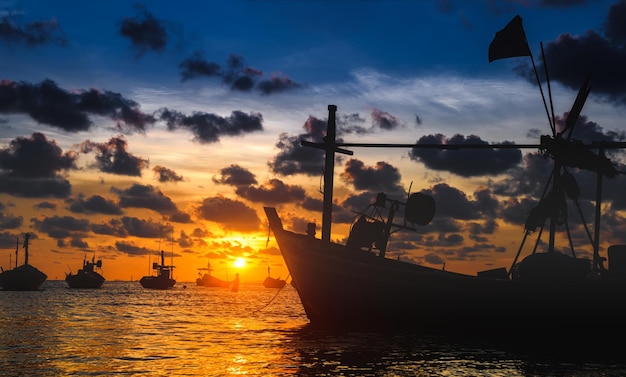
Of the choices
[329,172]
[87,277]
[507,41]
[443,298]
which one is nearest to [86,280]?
[87,277]

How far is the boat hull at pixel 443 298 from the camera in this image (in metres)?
33.5

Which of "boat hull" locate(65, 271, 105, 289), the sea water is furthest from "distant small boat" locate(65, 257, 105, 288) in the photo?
the sea water

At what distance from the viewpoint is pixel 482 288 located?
1331 inches

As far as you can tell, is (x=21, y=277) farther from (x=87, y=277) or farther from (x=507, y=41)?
(x=507, y=41)

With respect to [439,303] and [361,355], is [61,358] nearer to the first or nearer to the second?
[361,355]

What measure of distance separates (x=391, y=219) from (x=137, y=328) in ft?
87.9

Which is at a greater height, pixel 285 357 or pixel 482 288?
pixel 482 288

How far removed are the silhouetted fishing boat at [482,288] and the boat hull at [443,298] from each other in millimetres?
52

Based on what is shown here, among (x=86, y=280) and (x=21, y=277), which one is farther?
(x=86, y=280)

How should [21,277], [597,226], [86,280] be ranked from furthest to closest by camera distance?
[86,280], [21,277], [597,226]

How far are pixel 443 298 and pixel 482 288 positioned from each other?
2110 millimetres

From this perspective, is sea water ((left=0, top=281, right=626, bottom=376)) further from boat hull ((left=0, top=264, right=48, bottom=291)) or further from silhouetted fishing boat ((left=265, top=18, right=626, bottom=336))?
boat hull ((left=0, top=264, right=48, bottom=291))

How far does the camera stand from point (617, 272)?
3822 cm


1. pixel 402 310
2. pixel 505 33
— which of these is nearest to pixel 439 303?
pixel 402 310
